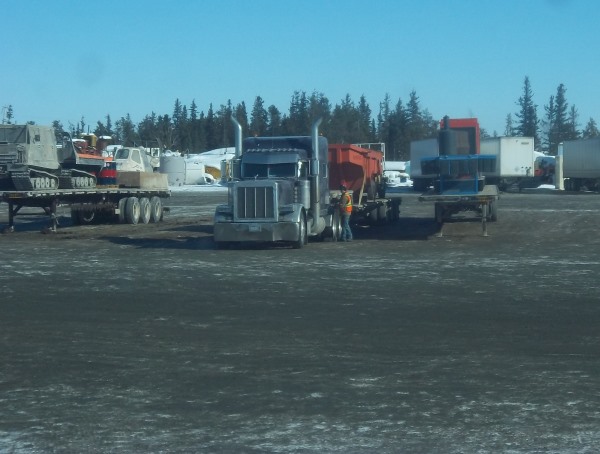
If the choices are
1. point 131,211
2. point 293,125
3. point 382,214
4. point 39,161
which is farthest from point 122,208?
point 293,125

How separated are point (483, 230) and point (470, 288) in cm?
1192

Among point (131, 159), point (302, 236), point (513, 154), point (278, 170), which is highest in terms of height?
point (513, 154)

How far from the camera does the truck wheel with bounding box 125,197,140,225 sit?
33906mm

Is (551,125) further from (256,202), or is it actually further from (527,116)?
(256,202)

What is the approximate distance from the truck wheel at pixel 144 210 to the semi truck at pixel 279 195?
30.5 feet

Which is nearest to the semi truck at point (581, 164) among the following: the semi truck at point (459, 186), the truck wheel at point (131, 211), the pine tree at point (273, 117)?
the semi truck at point (459, 186)

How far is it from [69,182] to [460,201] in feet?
43.8

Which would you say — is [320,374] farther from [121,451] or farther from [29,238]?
[29,238]

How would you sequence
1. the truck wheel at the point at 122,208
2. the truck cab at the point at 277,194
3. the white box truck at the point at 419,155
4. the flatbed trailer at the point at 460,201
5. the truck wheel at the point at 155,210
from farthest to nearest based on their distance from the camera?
the white box truck at the point at 419,155, the truck wheel at the point at 155,210, the truck wheel at the point at 122,208, the flatbed trailer at the point at 460,201, the truck cab at the point at 277,194

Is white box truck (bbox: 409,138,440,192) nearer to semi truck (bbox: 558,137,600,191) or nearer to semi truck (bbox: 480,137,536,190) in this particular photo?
semi truck (bbox: 480,137,536,190)

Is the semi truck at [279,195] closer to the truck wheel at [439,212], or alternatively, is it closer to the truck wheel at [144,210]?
the truck wheel at [439,212]

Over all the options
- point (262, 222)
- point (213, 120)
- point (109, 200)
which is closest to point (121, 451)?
point (262, 222)

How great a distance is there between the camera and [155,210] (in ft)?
117

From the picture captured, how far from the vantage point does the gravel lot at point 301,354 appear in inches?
291
